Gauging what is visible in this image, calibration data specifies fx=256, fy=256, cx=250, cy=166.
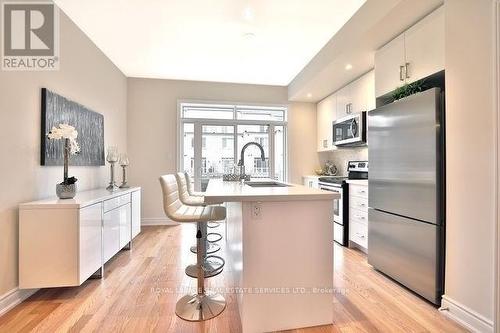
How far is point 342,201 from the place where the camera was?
11.2 ft

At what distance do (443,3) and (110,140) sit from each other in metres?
4.19

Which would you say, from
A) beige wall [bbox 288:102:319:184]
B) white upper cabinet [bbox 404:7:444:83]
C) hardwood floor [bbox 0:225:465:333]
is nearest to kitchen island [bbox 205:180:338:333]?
hardwood floor [bbox 0:225:465:333]

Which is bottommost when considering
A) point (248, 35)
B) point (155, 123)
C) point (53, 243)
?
point (53, 243)

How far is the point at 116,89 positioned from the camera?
13.5 ft

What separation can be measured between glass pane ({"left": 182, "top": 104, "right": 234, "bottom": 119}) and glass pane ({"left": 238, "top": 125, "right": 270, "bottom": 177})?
0.44 metres

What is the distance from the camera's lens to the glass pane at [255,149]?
511cm

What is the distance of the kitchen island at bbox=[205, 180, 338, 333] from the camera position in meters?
1.62

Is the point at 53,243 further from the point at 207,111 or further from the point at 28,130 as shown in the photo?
the point at 207,111

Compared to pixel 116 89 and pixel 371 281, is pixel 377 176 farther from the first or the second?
pixel 116 89

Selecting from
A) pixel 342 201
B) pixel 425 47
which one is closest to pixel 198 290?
pixel 342 201

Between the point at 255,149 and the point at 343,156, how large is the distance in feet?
5.54

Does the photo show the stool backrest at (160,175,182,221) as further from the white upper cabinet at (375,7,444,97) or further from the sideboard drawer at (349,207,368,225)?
the white upper cabinet at (375,7,444,97)

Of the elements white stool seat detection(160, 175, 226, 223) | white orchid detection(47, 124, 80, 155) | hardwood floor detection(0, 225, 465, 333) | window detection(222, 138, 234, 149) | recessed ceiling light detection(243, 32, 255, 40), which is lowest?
hardwood floor detection(0, 225, 465, 333)

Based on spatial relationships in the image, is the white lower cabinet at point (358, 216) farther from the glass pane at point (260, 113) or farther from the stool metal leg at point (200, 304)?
the glass pane at point (260, 113)
